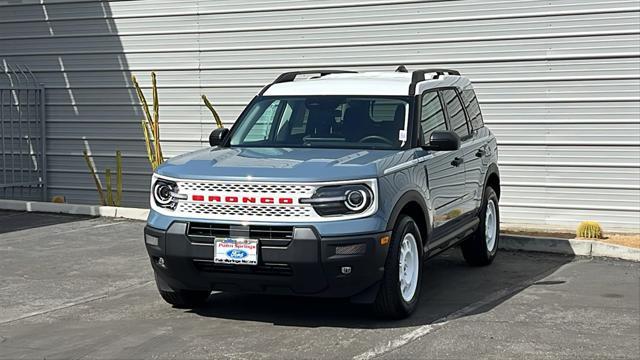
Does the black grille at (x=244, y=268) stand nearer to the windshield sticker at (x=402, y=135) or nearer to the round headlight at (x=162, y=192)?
the round headlight at (x=162, y=192)

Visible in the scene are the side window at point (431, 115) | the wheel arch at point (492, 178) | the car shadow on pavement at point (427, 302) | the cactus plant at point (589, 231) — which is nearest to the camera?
the car shadow on pavement at point (427, 302)

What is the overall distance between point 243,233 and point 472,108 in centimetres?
384

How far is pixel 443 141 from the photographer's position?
25.1 ft

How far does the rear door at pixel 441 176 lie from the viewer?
7902mm

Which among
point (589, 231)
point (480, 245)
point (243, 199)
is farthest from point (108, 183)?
point (243, 199)

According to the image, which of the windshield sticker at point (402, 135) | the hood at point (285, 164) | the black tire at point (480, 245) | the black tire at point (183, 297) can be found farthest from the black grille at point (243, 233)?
the black tire at point (480, 245)

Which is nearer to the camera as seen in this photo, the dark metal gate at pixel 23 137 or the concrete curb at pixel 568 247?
the concrete curb at pixel 568 247

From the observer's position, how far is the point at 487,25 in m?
12.2

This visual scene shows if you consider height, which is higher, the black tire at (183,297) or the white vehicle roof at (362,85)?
the white vehicle roof at (362,85)

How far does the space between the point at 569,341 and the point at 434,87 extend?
2.88 meters

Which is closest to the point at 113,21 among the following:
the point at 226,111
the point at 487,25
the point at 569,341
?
the point at 226,111

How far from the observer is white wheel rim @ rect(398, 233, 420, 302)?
7.12 meters

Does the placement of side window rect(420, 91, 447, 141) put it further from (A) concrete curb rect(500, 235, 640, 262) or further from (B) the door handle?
(A) concrete curb rect(500, 235, 640, 262)

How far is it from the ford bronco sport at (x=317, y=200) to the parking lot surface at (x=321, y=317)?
1.08 ft
